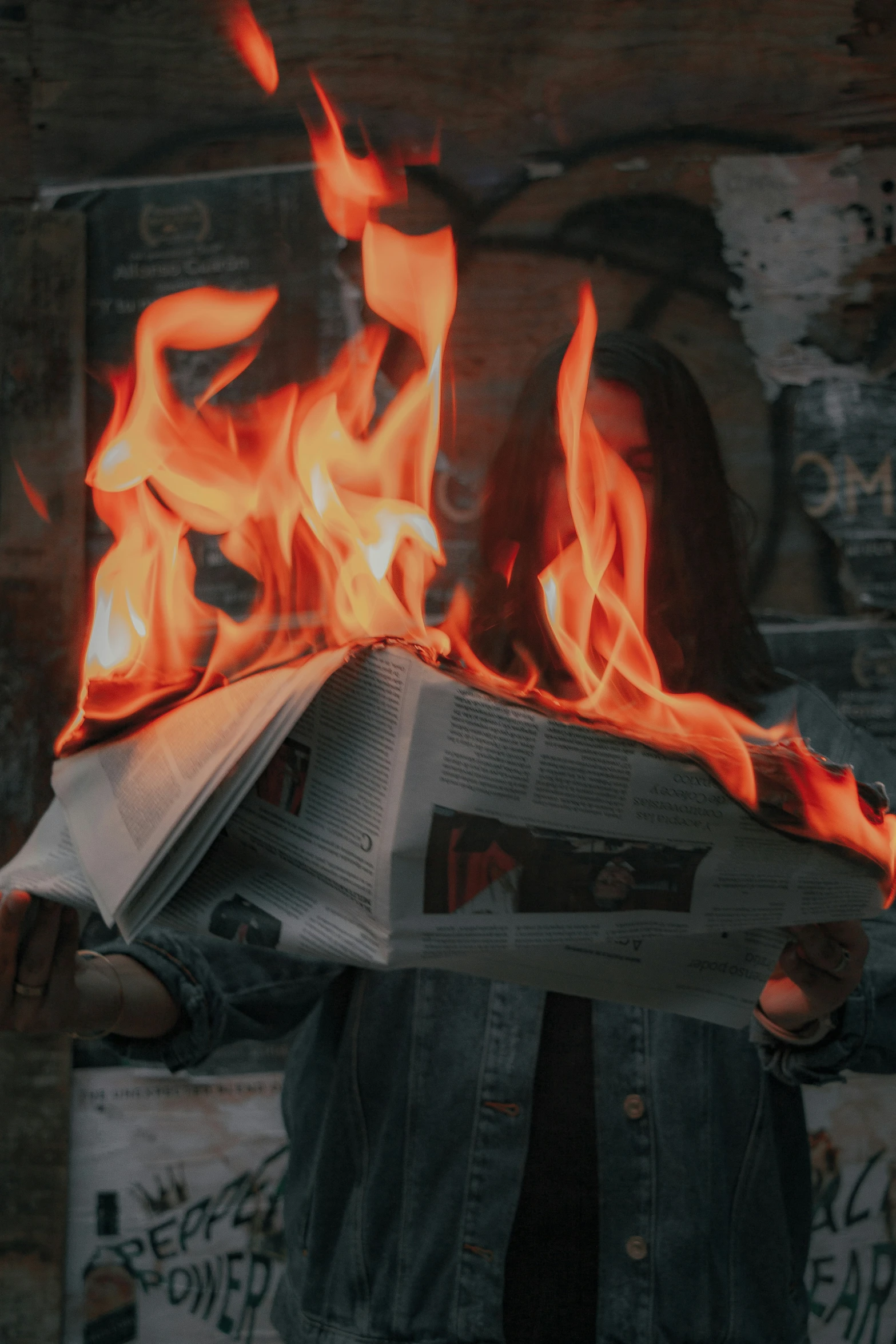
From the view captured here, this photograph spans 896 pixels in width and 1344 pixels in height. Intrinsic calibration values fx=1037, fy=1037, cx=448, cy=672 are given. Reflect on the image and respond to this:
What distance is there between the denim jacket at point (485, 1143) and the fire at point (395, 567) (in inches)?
12.1

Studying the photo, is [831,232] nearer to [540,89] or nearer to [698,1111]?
[540,89]

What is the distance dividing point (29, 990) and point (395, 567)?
2.51 feet

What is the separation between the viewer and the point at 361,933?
64 cm

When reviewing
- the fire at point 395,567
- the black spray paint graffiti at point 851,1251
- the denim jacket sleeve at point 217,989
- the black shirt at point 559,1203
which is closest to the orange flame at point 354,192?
the fire at point 395,567

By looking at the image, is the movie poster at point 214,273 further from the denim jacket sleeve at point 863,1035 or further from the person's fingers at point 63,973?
the denim jacket sleeve at point 863,1035

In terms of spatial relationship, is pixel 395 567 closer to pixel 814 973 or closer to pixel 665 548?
pixel 665 548

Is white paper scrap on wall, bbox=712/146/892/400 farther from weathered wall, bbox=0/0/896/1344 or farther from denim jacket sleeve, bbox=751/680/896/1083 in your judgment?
denim jacket sleeve, bbox=751/680/896/1083

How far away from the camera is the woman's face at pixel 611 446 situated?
1096 millimetres

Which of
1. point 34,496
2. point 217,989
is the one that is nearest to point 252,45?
point 34,496

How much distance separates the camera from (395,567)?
4.52 feet

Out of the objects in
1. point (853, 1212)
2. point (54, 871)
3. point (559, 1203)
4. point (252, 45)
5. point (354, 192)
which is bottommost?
point (853, 1212)

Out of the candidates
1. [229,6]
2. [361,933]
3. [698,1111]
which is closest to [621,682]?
[361,933]

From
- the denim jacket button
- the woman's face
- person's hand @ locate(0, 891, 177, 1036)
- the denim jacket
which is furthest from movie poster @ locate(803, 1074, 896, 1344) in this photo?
person's hand @ locate(0, 891, 177, 1036)

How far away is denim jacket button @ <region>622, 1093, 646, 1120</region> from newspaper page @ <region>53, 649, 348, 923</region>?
524 millimetres
